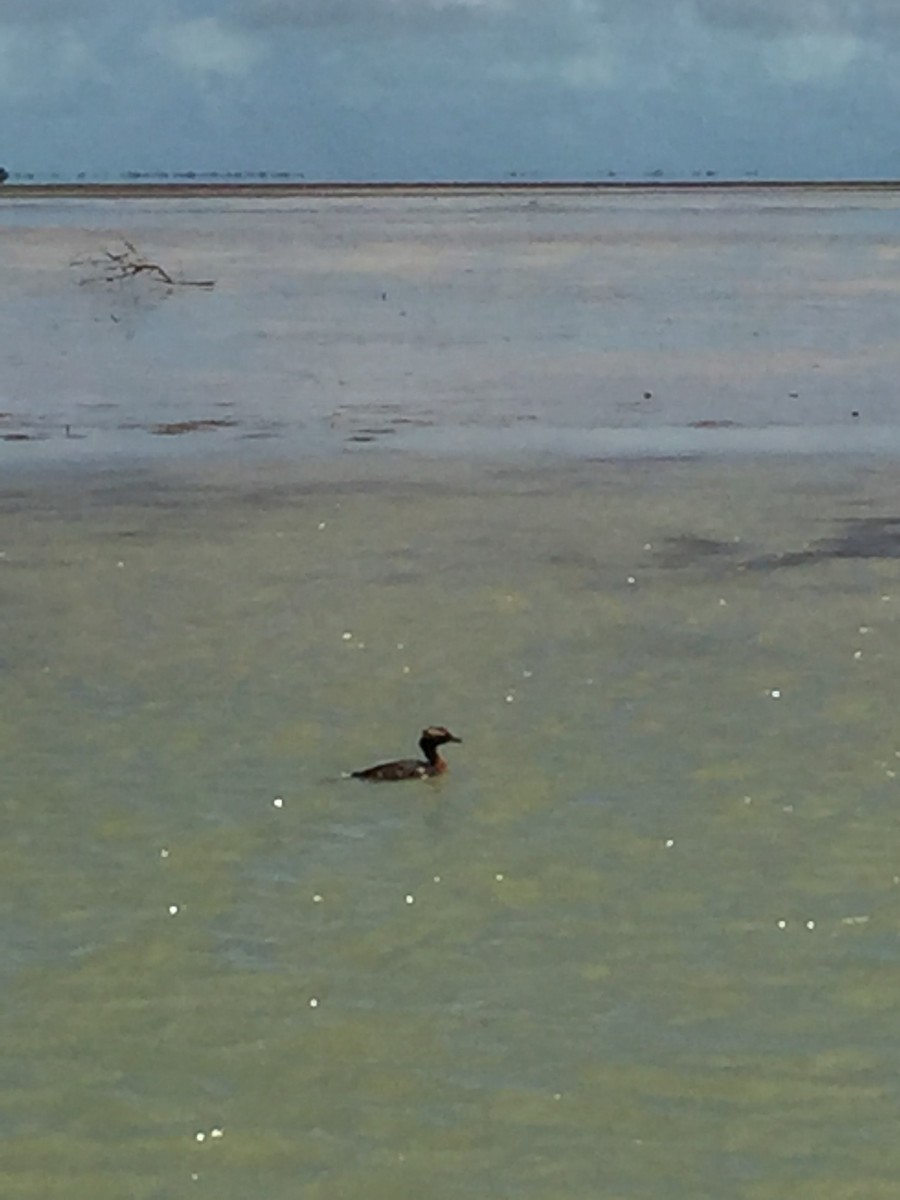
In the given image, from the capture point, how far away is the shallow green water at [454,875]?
624 cm

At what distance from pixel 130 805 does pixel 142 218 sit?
87897mm

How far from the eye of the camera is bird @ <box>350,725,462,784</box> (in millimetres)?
9312

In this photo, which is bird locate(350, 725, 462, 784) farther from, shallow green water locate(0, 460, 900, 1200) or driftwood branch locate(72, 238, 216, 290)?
driftwood branch locate(72, 238, 216, 290)

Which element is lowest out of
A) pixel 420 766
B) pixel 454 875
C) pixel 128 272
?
pixel 454 875

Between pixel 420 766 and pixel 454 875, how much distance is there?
1154mm

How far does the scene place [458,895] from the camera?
8.08 m

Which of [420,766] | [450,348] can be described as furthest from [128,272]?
[420,766]

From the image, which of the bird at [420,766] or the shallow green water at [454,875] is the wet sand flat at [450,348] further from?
the bird at [420,766]

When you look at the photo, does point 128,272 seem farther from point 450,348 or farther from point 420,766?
point 420,766

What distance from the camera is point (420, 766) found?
370 inches

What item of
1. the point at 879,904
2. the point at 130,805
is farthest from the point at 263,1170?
the point at 130,805

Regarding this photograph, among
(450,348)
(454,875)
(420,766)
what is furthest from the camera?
(450,348)

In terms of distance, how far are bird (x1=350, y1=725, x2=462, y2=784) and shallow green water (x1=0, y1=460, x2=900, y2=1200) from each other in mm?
90

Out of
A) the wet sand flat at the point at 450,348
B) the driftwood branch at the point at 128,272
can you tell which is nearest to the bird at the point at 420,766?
the wet sand flat at the point at 450,348
